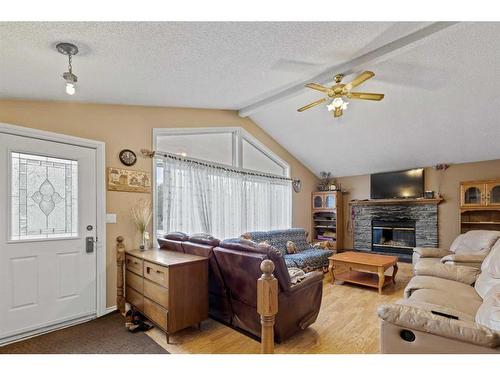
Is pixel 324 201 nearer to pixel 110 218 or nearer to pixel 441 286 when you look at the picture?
pixel 441 286

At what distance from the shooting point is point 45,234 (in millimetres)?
2635

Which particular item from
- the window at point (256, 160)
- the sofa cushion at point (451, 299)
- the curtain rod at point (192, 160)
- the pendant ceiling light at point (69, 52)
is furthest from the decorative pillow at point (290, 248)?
the pendant ceiling light at point (69, 52)

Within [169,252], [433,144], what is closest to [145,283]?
[169,252]

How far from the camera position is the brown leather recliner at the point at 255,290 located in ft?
7.38

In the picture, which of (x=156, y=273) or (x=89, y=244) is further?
(x=89, y=244)

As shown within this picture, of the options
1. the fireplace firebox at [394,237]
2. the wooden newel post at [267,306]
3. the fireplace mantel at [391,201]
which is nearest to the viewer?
the wooden newel post at [267,306]

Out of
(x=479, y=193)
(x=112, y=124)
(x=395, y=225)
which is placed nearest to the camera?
(x=112, y=124)

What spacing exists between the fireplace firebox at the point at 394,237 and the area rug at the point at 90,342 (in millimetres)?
5650

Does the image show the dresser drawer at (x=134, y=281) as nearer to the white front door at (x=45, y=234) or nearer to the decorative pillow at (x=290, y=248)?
the white front door at (x=45, y=234)

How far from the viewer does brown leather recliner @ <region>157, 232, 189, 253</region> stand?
2992 millimetres

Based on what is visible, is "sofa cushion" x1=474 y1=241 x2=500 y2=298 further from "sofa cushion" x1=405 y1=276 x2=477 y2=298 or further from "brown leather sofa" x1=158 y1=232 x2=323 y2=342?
"brown leather sofa" x1=158 y1=232 x2=323 y2=342

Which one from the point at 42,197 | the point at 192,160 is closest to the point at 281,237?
the point at 192,160

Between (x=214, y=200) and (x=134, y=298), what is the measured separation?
6.38ft

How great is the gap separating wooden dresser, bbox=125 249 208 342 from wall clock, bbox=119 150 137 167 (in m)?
1.20
